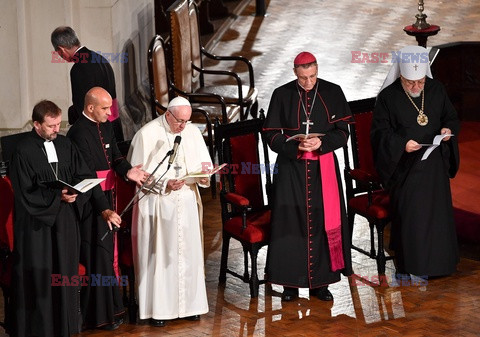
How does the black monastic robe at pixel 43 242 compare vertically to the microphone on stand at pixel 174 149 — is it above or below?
below

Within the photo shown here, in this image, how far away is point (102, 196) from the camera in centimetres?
738

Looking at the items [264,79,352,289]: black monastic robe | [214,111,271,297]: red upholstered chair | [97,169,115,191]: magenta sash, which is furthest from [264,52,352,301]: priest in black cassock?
[97,169,115,191]: magenta sash

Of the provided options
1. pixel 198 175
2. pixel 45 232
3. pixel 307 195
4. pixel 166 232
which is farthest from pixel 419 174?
pixel 45 232

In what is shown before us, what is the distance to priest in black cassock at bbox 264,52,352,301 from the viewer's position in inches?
314

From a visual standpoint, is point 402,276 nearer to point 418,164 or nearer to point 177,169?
point 418,164

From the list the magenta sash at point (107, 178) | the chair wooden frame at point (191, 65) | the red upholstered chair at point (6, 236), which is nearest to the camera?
the red upholstered chair at point (6, 236)

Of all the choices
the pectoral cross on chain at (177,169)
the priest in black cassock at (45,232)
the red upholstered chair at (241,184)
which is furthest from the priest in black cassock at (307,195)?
the priest in black cassock at (45,232)

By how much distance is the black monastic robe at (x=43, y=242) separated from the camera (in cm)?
704

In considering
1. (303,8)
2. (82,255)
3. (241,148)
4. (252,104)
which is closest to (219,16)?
(303,8)

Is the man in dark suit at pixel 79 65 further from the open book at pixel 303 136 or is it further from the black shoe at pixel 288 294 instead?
the black shoe at pixel 288 294

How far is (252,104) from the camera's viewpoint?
11.4m

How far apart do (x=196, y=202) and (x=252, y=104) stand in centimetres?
375

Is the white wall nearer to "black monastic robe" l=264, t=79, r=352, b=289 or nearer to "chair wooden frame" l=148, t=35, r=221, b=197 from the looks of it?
"chair wooden frame" l=148, t=35, r=221, b=197

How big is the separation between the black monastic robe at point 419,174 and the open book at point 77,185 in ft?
7.37
